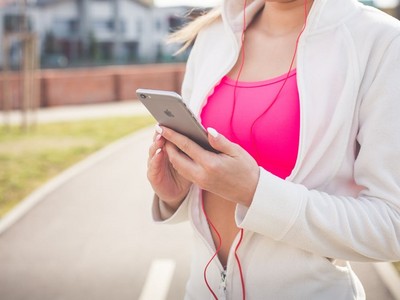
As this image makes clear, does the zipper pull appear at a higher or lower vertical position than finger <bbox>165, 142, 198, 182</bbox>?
lower

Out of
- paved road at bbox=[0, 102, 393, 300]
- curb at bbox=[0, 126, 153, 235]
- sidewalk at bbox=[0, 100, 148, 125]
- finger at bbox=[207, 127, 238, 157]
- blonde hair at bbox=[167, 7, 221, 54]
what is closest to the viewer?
finger at bbox=[207, 127, 238, 157]

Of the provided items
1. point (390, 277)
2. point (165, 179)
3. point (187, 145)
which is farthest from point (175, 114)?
point (390, 277)

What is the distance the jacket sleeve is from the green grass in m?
5.69

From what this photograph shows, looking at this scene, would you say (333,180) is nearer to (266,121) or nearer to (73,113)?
(266,121)

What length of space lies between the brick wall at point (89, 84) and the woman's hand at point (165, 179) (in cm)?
1848

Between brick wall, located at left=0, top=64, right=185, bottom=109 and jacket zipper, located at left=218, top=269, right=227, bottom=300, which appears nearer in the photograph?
jacket zipper, located at left=218, top=269, right=227, bottom=300

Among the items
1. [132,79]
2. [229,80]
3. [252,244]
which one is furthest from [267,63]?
[132,79]

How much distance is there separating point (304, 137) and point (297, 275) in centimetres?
37

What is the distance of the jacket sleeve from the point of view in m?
1.38

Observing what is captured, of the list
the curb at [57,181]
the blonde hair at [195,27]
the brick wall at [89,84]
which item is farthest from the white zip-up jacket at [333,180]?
the brick wall at [89,84]

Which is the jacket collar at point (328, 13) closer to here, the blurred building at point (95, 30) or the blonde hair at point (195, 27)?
the blonde hair at point (195, 27)

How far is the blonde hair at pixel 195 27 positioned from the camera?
6.21 ft

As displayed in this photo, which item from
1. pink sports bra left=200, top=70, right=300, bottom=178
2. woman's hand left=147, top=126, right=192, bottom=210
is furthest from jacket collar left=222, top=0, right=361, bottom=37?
woman's hand left=147, top=126, right=192, bottom=210

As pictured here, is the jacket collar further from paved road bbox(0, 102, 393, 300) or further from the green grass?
the green grass
